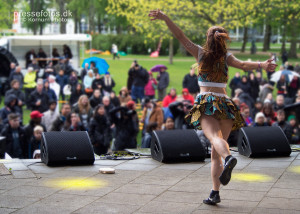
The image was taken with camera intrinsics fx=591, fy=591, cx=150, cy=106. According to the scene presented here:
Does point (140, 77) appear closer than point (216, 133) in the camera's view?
No

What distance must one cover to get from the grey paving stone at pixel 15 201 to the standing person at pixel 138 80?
15911mm

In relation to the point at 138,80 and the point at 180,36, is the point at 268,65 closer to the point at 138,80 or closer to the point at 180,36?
the point at 180,36

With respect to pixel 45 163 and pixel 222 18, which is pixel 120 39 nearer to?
pixel 222 18

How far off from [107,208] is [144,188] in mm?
1069

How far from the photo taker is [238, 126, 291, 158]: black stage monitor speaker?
30.2 ft

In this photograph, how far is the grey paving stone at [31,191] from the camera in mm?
6724

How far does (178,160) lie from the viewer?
8.86 meters

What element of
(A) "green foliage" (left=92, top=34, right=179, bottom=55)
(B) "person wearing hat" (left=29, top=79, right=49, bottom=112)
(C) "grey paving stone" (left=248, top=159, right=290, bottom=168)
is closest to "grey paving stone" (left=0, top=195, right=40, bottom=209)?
(C) "grey paving stone" (left=248, top=159, right=290, bottom=168)

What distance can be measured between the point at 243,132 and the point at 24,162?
3426 mm

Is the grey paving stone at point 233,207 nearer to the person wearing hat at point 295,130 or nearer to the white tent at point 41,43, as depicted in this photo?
the person wearing hat at point 295,130

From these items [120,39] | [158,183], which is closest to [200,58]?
[158,183]

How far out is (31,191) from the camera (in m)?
6.89

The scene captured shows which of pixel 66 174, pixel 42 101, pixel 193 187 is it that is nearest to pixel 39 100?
pixel 42 101

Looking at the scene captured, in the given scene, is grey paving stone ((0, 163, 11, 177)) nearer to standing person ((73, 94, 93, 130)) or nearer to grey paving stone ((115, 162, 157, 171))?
grey paving stone ((115, 162, 157, 171))
